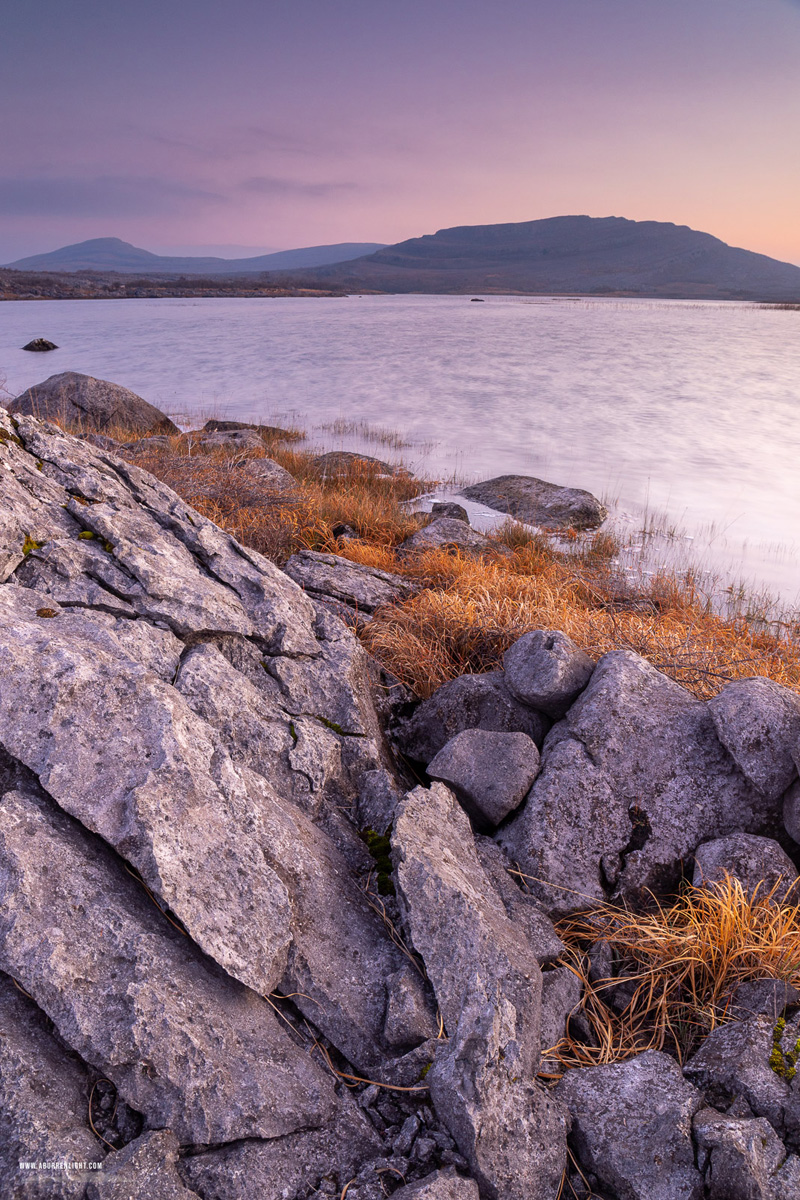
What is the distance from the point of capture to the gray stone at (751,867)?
3.39 metres

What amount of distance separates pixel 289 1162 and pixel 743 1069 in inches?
65.1

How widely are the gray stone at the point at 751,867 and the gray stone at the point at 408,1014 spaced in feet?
5.40

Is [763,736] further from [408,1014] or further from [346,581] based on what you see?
[346,581]

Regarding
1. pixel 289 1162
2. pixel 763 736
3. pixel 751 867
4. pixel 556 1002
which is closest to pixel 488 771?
pixel 556 1002

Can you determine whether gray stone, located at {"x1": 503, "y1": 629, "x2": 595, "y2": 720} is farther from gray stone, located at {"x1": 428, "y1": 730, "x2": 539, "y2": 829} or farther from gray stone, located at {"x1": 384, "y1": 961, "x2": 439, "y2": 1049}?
gray stone, located at {"x1": 384, "y1": 961, "x2": 439, "y2": 1049}

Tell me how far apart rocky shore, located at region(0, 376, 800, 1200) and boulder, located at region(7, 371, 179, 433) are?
14091 mm

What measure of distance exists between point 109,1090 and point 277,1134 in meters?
0.54

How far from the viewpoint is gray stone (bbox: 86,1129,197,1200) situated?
180cm

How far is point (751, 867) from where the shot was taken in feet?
11.2

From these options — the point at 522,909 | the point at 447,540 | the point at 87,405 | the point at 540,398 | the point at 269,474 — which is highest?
the point at 540,398

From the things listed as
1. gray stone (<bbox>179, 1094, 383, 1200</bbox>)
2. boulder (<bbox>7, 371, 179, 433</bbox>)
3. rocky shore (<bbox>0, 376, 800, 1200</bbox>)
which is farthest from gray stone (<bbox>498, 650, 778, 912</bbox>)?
boulder (<bbox>7, 371, 179, 433</bbox>)

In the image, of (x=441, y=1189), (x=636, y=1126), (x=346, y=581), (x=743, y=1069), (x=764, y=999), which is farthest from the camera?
(x=346, y=581)

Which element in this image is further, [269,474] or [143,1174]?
[269,474]

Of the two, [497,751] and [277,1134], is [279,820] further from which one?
[497,751]
